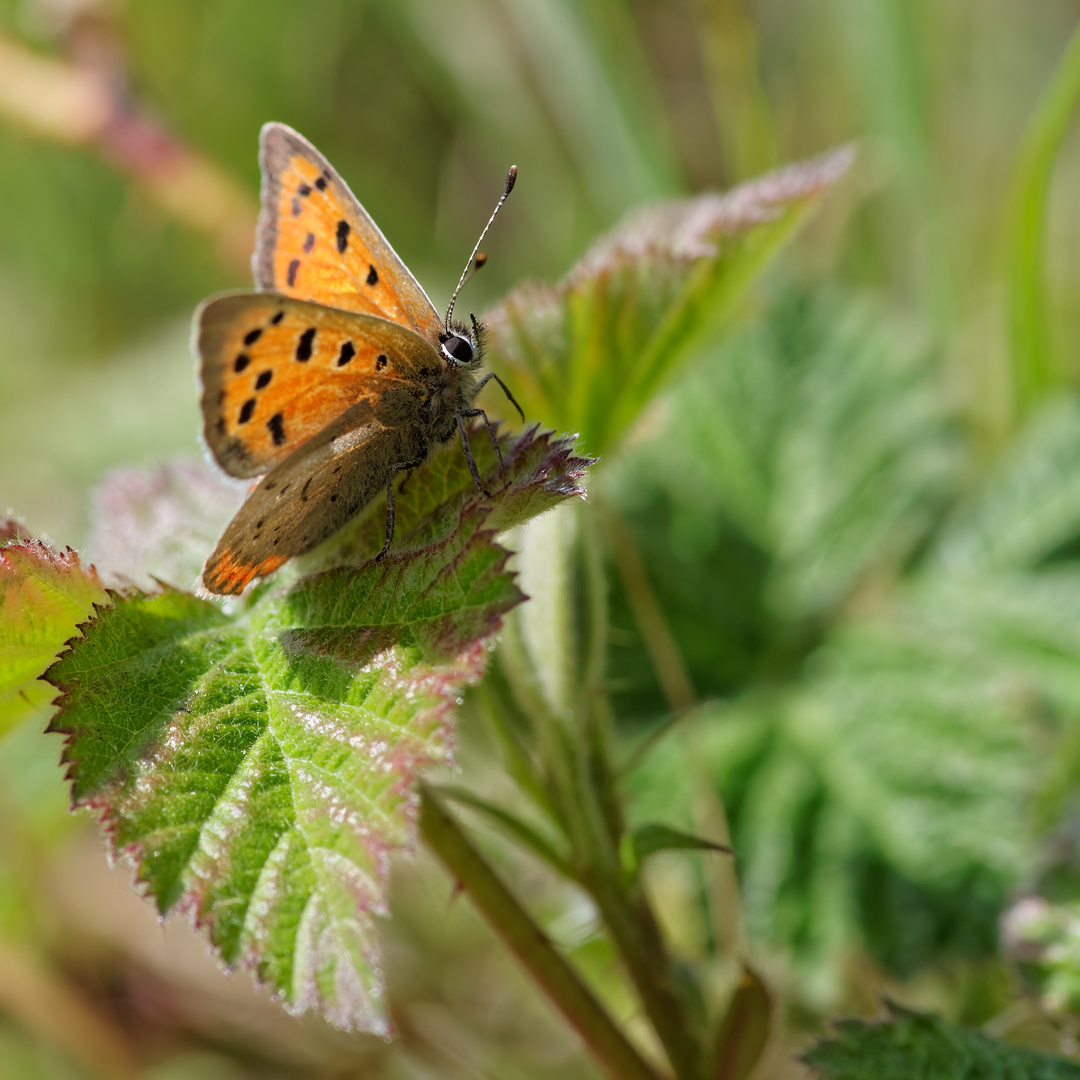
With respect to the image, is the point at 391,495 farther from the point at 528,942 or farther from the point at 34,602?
the point at 528,942

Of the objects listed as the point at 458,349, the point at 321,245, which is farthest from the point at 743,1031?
the point at 321,245

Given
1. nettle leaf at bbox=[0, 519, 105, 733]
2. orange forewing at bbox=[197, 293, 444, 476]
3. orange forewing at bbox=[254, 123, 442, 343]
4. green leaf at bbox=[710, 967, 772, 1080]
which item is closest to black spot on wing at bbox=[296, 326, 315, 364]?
orange forewing at bbox=[197, 293, 444, 476]

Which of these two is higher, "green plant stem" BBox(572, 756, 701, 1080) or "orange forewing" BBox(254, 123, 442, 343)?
"orange forewing" BBox(254, 123, 442, 343)

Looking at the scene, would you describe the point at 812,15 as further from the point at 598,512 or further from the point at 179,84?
the point at 598,512

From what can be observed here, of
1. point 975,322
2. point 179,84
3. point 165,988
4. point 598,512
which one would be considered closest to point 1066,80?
point 975,322

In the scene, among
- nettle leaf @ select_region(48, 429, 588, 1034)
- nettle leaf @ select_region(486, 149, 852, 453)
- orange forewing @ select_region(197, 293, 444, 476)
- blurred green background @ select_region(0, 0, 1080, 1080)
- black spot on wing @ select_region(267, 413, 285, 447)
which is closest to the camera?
nettle leaf @ select_region(48, 429, 588, 1034)

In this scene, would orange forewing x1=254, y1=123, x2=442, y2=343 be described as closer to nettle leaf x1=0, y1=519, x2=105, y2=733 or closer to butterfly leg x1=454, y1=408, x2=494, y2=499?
butterfly leg x1=454, y1=408, x2=494, y2=499
